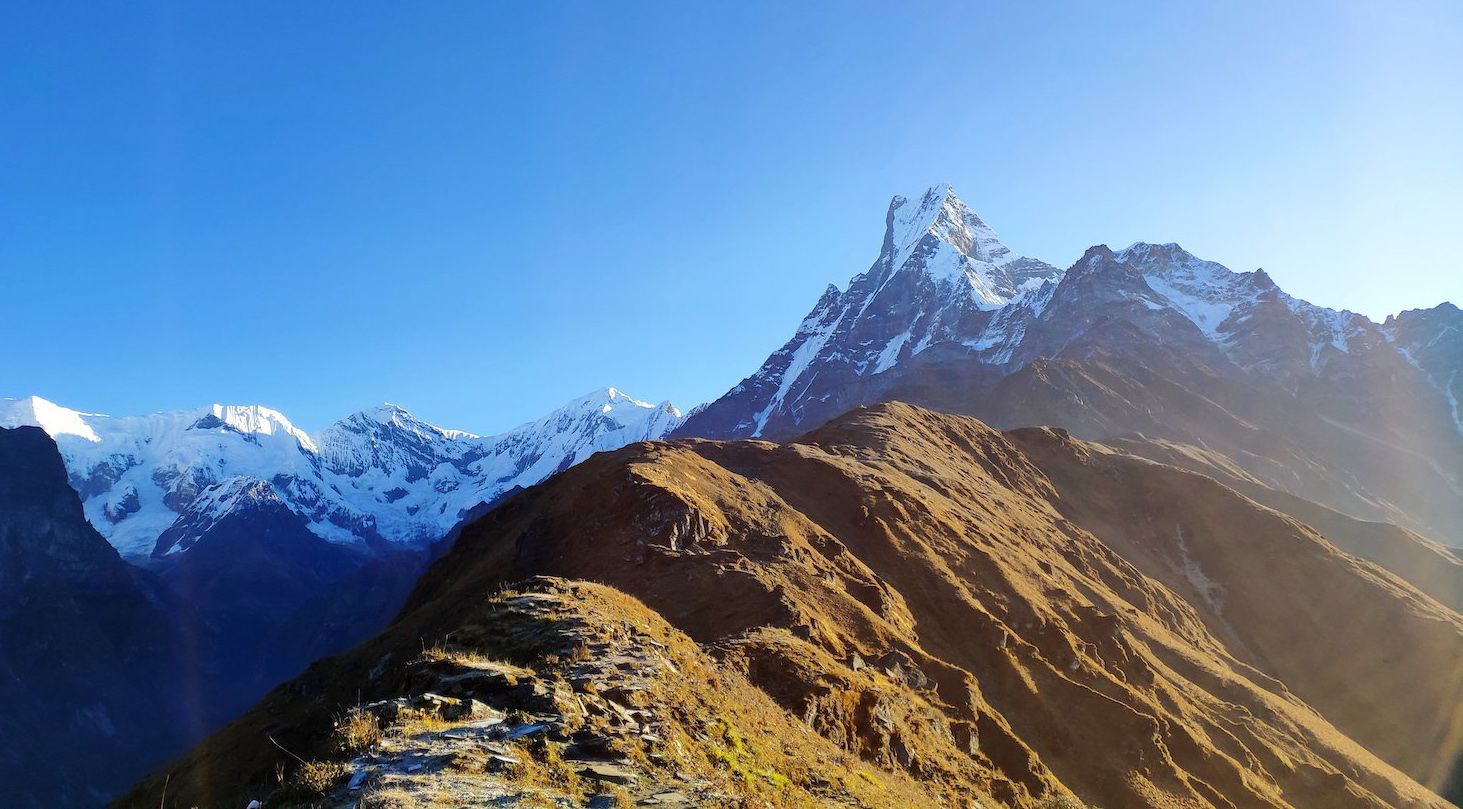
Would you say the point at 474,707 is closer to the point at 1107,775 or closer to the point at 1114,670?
the point at 1107,775

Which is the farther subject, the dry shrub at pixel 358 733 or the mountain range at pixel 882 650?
the mountain range at pixel 882 650

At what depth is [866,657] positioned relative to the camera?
35.7 meters

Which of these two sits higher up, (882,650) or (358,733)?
(882,650)

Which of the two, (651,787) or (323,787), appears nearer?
(323,787)

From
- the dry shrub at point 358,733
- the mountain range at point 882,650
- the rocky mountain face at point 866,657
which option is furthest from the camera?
the mountain range at point 882,650

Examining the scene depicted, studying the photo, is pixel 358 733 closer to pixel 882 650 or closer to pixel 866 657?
pixel 866 657

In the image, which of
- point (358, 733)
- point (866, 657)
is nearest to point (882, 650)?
point (866, 657)

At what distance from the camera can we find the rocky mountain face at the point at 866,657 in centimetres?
1481

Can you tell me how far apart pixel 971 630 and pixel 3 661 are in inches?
9141

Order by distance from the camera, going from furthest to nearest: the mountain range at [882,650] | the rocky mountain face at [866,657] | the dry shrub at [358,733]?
the mountain range at [882,650] < the rocky mountain face at [866,657] < the dry shrub at [358,733]

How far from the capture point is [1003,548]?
219ft

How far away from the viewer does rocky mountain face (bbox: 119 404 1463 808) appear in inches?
583

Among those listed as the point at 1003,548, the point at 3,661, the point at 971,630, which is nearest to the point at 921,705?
the point at 971,630

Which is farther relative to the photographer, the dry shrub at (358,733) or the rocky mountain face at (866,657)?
the rocky mountain face at (866,657)
